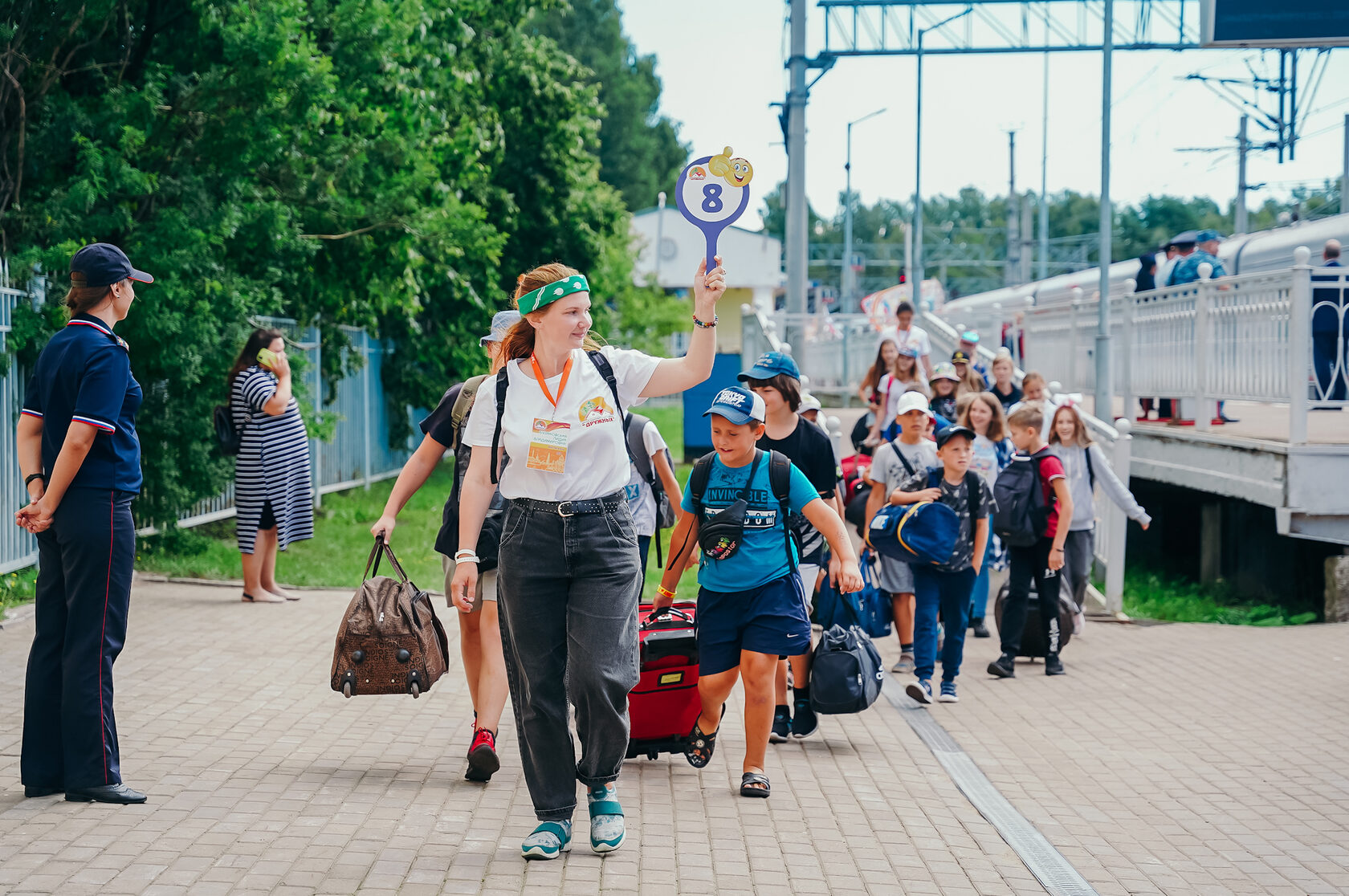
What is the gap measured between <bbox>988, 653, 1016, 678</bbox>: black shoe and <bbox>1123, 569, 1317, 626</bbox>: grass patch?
3.38 m

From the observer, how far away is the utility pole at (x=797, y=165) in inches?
661

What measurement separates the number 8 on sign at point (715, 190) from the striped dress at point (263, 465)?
18.7ft

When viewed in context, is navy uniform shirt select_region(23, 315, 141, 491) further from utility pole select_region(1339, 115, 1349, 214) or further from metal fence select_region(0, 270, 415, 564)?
utility pole select_region(1339, 115, 1349, 214)

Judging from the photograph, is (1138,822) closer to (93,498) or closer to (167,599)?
(93,498)

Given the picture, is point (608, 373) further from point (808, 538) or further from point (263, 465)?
point (263, 465)

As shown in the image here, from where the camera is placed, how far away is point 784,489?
5.73 meters

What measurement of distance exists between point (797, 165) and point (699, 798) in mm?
12072

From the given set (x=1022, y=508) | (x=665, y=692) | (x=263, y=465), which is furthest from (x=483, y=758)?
(x=263, y=465)

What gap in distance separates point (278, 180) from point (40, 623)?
8221mm

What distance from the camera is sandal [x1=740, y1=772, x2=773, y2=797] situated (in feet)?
18.4

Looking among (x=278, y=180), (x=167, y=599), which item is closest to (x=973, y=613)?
(x=167, y=599)

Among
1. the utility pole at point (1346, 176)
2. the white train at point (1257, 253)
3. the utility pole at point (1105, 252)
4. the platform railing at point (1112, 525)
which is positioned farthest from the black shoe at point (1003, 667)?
the utility pole at point (1346, 176)

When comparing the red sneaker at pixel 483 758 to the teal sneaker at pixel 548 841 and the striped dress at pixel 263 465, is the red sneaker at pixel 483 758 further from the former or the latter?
the striped dress at pixel 263 465

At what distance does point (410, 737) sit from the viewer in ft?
21.0
